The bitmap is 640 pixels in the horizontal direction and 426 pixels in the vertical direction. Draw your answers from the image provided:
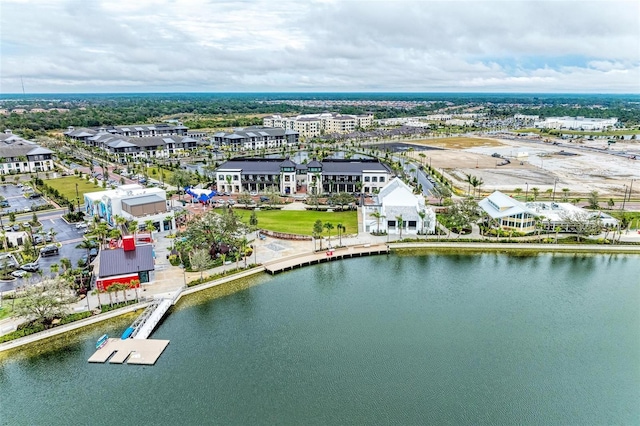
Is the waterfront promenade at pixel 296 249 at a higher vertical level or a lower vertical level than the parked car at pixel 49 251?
lower

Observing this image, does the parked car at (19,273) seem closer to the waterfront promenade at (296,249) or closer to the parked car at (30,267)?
the parked car at (30,267)

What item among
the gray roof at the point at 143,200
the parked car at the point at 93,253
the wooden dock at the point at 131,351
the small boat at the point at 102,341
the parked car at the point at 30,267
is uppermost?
the gray roof at the point at 143,200

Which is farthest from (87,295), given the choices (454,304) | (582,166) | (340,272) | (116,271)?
(582,166)

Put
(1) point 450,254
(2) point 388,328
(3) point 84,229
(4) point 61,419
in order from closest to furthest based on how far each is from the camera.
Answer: (4) point 61,419, (2) point 388,328, (1) point 450,254, (3) point 84,229

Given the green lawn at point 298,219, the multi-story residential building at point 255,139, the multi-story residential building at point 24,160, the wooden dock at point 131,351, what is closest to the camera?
the wooden dock at point 131,351

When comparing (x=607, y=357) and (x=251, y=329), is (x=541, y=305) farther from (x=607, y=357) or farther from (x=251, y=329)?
(x=251, y=329)

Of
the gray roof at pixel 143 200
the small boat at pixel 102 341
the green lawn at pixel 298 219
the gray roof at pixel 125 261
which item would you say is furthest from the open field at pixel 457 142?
the small boat at pixel 102 341
